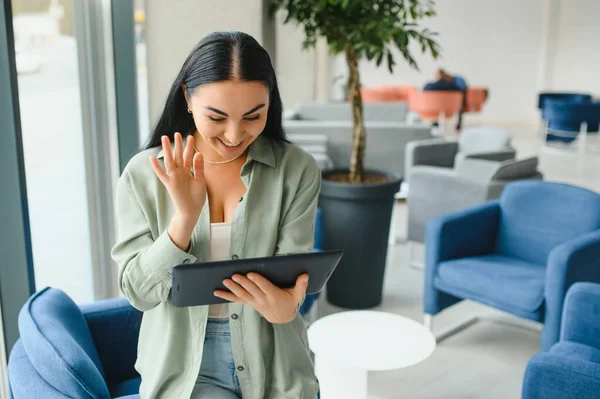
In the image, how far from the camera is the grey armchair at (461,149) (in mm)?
5227

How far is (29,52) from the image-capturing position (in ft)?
9.06

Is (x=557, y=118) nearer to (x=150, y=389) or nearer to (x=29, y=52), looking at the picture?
(x=29, y=52)

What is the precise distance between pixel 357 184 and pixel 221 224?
96.5 inches

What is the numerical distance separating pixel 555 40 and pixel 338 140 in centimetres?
857

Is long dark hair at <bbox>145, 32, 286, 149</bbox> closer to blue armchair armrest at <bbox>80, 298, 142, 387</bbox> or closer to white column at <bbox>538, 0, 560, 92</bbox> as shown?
blue armchair armrest at <bbox>80, 298, 142, 387</bbox>

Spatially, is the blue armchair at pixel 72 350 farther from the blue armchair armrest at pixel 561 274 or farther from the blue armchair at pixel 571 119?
the blue armchair at pixel 571 119

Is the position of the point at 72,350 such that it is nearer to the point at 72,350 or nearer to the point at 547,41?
the point at 72,350

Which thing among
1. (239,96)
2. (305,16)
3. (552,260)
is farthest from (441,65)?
(239,96)

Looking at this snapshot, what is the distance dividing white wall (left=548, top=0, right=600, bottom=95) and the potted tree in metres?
10.2

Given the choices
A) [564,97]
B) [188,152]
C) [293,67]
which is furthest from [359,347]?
[564,97]

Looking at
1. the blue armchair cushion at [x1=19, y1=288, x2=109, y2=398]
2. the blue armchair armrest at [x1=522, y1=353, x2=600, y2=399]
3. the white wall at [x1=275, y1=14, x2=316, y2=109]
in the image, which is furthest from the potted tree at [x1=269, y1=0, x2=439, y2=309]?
the white wall at [x1=275, y1=14, x2=316, y2=109]

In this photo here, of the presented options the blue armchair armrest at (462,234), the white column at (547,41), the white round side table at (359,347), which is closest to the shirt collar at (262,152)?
the white round side table at (359,347)

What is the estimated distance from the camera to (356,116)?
4.11m

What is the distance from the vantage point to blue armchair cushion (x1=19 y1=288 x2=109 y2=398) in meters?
1.79
